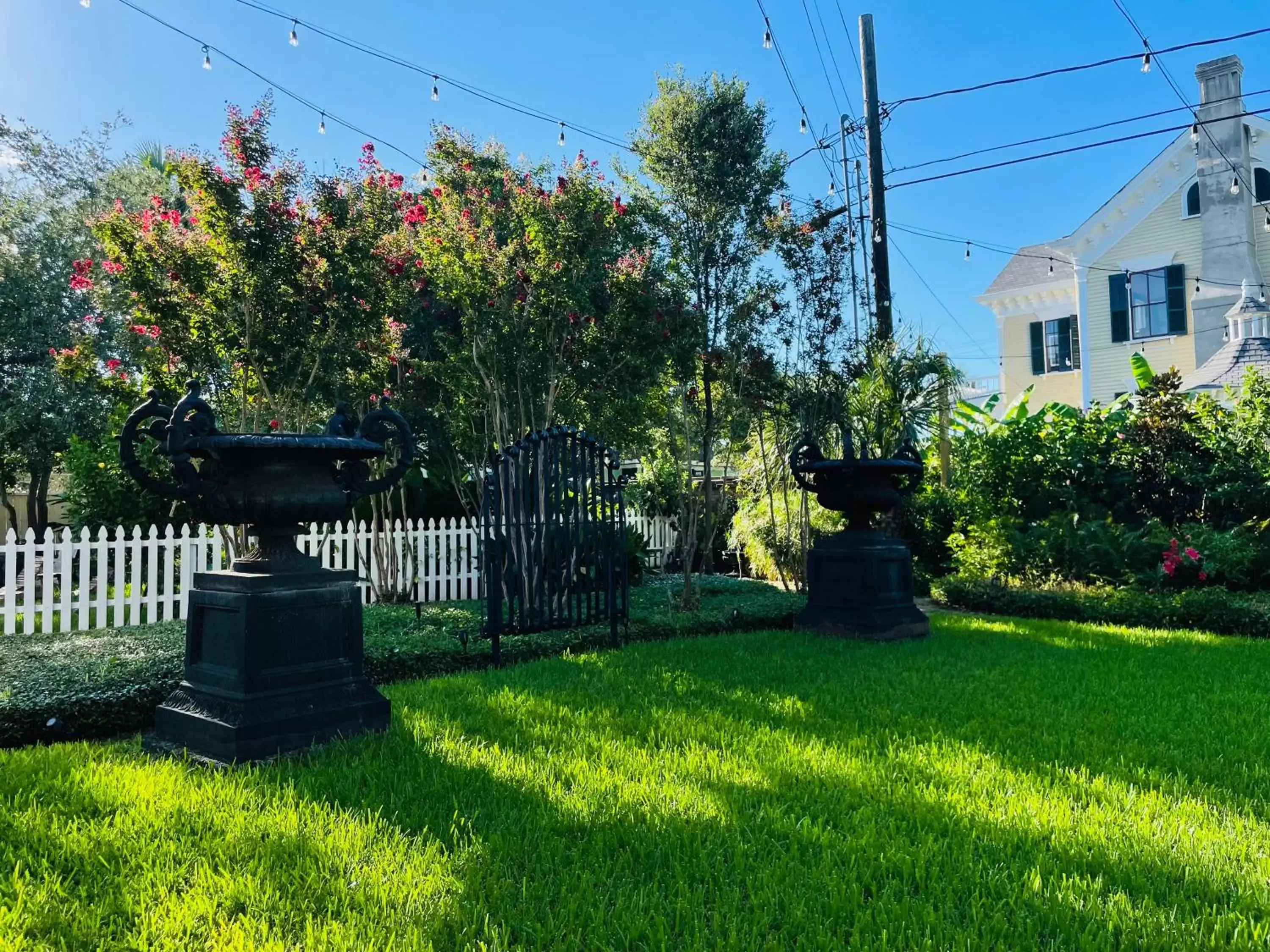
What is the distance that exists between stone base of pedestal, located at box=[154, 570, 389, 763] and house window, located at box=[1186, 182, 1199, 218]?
19200 mm

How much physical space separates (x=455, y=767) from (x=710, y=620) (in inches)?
164

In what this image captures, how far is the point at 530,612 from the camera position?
5.66 m

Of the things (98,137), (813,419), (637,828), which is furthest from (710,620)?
(98,137)

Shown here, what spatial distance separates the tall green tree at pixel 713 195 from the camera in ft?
25.4

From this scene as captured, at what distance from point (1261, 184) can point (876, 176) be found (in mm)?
11214

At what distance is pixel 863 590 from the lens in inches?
257

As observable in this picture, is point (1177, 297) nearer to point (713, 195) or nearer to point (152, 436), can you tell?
point (713, 195)

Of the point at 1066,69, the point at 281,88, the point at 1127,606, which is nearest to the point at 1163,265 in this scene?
the point at 1066,69

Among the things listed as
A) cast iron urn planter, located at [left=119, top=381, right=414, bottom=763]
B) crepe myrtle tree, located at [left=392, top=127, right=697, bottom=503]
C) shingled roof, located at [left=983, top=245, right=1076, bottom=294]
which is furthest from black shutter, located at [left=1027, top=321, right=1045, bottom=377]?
cast iron urn planter, located at [left=119, top=381, right=414, bottom=763]

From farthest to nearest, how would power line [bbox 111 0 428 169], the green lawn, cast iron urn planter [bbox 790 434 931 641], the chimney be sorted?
the chimney
power line [bbox 111 0 428 169]
cast iron urn planter [bbox 790 434 931 641]
the green lawn

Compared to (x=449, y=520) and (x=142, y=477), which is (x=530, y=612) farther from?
(x=449, y=520)

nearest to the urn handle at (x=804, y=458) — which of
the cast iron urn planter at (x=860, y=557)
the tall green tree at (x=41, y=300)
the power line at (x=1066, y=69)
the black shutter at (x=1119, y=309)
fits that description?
the cast iron urn planter at (x=860, y=557)

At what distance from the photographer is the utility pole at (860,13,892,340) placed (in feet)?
31.9

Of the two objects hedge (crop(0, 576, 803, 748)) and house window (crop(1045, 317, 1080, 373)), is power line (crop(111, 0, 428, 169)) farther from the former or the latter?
house window (crop(1045, 317, 1080, 373))
